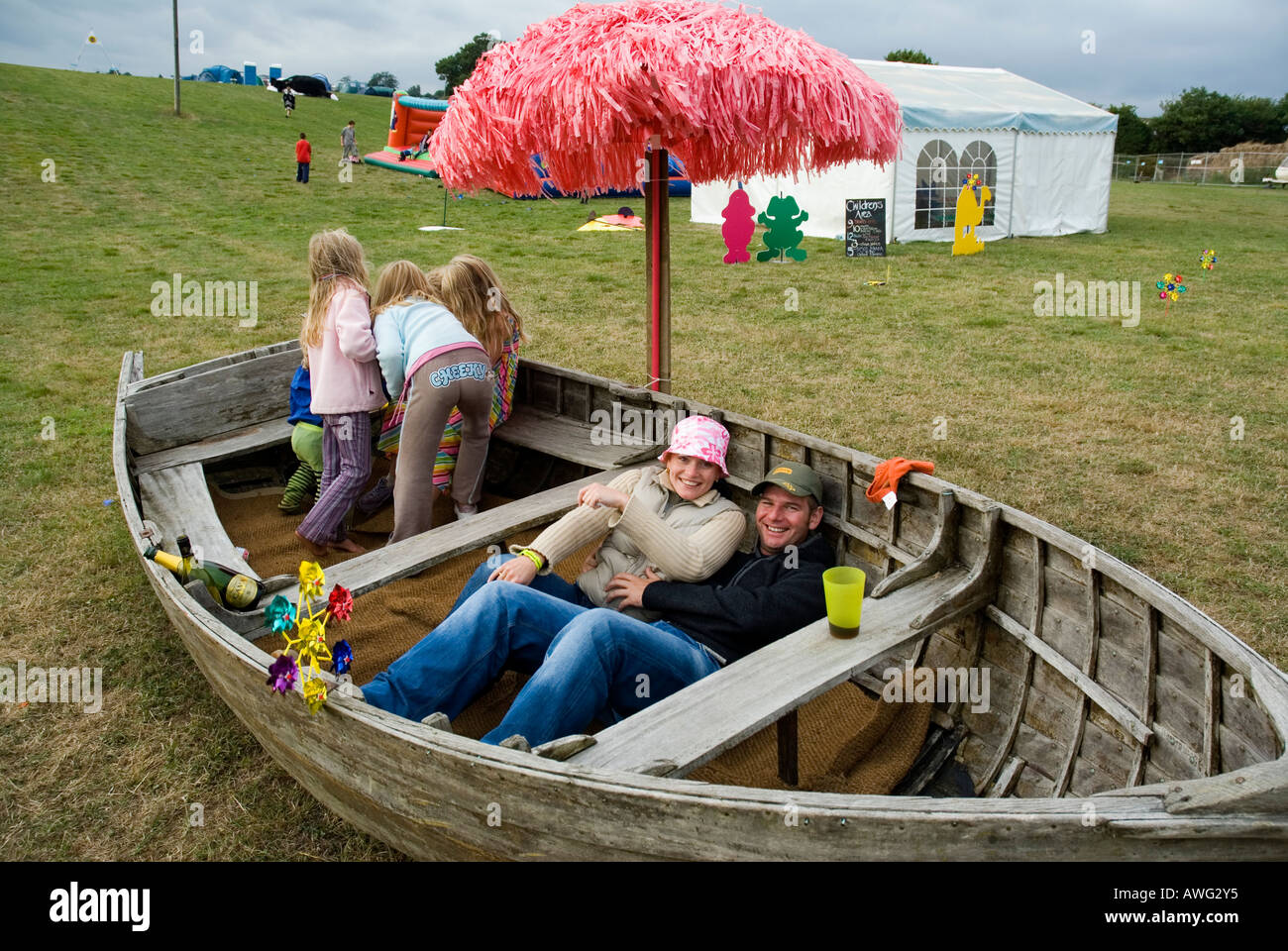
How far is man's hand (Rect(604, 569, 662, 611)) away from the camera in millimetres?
3619

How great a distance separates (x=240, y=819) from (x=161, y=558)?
105 centimetres

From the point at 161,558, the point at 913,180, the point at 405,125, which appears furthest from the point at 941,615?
the point at 405,125

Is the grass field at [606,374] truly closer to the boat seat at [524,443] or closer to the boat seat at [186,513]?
the boat seat at [186,513]

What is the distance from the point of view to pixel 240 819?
3.39m

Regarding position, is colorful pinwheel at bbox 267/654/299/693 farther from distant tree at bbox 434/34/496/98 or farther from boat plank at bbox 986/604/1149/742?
distant tree at bbox 434/34/496/98

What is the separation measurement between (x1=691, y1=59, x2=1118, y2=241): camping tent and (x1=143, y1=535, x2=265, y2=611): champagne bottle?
14.8 metres

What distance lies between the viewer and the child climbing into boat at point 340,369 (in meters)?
4.94

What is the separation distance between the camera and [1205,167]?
41156 millimetres

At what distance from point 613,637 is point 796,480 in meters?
1.08

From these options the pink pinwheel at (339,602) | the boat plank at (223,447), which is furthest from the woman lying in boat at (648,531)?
the boat plank at (223,447)

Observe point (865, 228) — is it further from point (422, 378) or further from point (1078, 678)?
point (1078, 678)

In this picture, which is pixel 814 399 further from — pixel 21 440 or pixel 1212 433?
pixel 21 440

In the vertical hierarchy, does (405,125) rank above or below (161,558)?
above

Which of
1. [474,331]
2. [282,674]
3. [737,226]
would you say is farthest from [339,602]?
[737,226]
